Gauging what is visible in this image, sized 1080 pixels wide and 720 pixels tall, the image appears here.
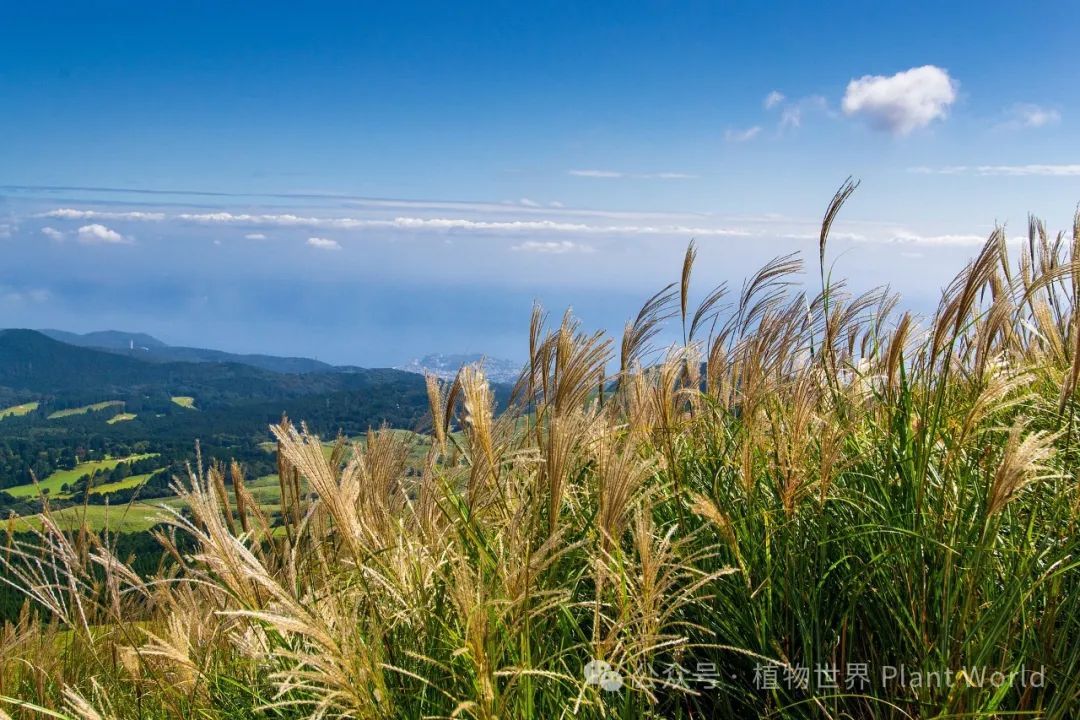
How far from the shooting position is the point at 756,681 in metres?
2.09

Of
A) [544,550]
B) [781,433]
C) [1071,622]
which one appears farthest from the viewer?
[781,433]

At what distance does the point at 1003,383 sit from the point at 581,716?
1.37 metres

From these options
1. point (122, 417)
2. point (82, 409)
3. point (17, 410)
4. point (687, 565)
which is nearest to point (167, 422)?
point (122, 417)

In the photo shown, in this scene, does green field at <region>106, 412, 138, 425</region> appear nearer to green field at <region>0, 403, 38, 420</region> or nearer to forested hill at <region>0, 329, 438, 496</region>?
forested hill at <region>0, 329, 438, 496</region>

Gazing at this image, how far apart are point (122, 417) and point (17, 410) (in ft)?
151

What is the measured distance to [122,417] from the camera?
166 meters

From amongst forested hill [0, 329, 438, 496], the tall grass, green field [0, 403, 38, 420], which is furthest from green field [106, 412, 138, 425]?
the tall grass

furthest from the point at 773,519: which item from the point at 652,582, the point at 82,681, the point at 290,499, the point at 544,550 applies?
the point at 82,681

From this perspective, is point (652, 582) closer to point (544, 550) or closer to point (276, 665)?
point (544, 550)

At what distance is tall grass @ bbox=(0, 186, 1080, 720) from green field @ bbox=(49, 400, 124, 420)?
198796mm

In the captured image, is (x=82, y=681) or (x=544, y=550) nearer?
(x=544, y=550)

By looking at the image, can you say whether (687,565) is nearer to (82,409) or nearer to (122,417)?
(122,417)

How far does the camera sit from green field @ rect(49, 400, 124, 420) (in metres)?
171

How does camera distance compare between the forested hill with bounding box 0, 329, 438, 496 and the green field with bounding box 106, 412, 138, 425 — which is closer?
the forested hill with bounding box 0, 329, 438, 496
